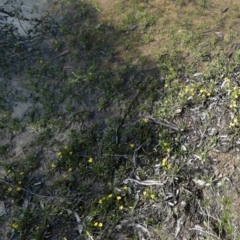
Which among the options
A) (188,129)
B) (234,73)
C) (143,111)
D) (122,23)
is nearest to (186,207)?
(188,129)

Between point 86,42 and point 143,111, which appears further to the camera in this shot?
point 86,42

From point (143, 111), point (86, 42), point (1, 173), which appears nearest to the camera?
point (1, 173)

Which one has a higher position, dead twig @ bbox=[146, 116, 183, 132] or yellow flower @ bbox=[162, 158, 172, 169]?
dead twig @ bbox=[146, 116, 183, 132]

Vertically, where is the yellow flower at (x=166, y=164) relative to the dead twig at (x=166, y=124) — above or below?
below

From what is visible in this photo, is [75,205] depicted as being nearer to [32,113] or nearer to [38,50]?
[32,113]

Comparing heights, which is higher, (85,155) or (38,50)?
(38,50)

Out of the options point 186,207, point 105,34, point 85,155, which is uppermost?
point 105,34

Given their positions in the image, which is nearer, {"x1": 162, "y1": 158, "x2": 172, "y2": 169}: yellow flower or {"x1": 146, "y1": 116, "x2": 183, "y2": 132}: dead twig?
{"x1": 162, "y1": 158, "x2": 172, "y2": 169}: yellow flower

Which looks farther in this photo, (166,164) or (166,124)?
(166,124)

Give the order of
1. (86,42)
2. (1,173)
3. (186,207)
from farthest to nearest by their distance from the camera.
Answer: (86,42), (1,173), (186,207)

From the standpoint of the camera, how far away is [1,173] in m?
4.56

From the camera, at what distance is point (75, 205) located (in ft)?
13.7

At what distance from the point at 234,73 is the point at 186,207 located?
212 cm

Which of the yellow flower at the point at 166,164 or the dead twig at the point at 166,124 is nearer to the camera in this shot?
the yellow flower at the point at 166,164
